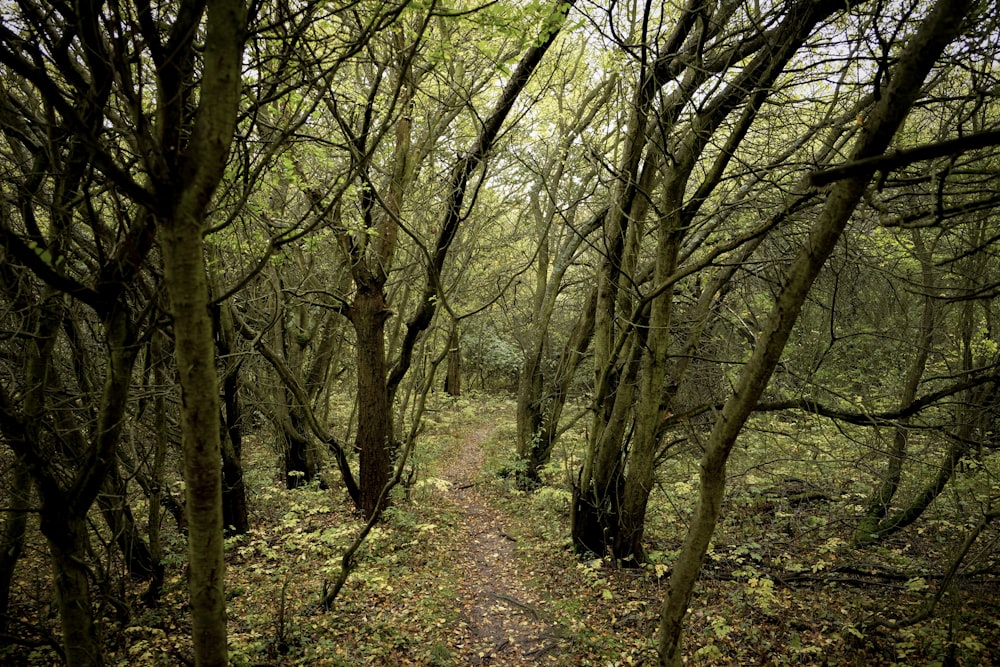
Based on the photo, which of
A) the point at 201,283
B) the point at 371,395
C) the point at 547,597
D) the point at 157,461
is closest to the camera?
the point at 201,283

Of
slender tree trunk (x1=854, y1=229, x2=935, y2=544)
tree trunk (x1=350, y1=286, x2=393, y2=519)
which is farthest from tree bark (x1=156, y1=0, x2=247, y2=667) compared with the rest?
slender tree trunk (x1=854, y1=229, x2=935, y2=544)

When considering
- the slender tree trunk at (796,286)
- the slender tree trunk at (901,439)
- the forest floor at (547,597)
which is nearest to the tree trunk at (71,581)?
the forest floor at (547,597)

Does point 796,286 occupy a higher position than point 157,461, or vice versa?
point 796,286

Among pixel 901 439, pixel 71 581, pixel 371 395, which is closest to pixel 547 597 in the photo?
pixel 371 395

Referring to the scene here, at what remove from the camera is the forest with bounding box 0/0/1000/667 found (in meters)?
2.39

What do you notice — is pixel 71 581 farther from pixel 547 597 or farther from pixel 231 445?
pixel 547 597

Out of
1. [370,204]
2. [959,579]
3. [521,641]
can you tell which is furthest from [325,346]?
[959,579]

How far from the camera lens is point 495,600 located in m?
6.50

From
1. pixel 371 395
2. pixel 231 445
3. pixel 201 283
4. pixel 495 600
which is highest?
pixel 201 283

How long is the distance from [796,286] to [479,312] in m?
4.86

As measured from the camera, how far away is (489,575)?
282 inches

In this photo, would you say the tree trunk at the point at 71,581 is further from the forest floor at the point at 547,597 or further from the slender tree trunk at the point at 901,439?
the slender tree trunk at the point at 901,439

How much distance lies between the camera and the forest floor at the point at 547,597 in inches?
189

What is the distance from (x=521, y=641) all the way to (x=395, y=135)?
22.4 ft
